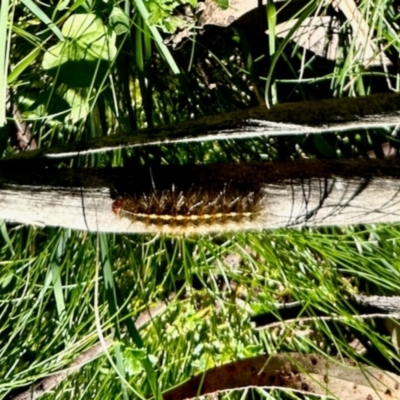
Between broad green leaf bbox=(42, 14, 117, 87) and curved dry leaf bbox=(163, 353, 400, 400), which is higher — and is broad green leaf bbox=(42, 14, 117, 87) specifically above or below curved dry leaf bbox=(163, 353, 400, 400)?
above

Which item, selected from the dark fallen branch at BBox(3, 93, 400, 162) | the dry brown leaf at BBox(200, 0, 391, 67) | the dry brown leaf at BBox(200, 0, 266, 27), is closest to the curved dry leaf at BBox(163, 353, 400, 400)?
the dark fallen branch at BBox(3, 93, 400, 162)

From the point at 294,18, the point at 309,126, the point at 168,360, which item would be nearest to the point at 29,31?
the point at 294,18

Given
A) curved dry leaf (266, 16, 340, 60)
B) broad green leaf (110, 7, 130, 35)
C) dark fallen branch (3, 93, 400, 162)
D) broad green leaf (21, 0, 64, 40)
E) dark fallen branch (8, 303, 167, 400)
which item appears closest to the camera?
Answer: dark fallen branch (3, 93, 400, 162)

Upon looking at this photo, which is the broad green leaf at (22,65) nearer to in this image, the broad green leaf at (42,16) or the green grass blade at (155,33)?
the broad green leaf at (42,16)

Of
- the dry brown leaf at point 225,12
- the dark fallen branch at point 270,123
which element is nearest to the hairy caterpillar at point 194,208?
the dark fallen branch at point 270,123

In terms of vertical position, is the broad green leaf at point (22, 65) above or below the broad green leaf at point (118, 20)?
below

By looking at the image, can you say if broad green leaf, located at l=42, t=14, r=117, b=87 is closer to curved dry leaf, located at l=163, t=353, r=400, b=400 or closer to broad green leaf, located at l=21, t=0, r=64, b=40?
broad green leaf, located at l=21, t=0, r=64, b=40
